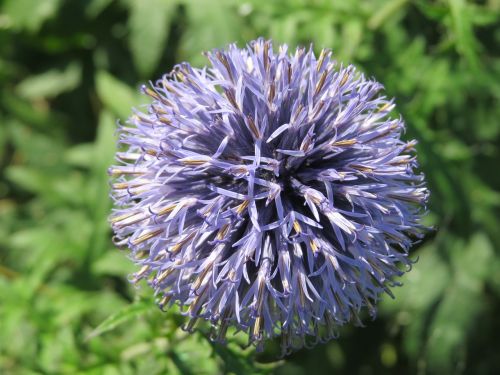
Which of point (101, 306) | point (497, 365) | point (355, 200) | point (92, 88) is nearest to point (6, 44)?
point (92, 88)

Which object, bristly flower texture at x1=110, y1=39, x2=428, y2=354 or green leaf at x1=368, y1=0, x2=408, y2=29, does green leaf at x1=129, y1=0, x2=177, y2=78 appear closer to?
green leaf at x1=368, y1=0, x2=408, y2=29

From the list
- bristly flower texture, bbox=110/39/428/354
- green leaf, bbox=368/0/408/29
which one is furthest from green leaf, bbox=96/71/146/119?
green leaf, bbox=368/0/408/29

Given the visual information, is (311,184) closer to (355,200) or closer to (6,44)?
(355,200)

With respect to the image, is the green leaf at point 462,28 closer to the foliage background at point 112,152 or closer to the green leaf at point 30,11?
the foliage background at point 112,152

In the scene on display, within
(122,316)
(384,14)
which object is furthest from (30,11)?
(122,316)

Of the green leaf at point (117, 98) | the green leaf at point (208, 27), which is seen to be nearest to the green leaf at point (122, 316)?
the green leaf at point (117, 98)

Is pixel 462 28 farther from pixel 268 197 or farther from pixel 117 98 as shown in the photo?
pixel 117 98
